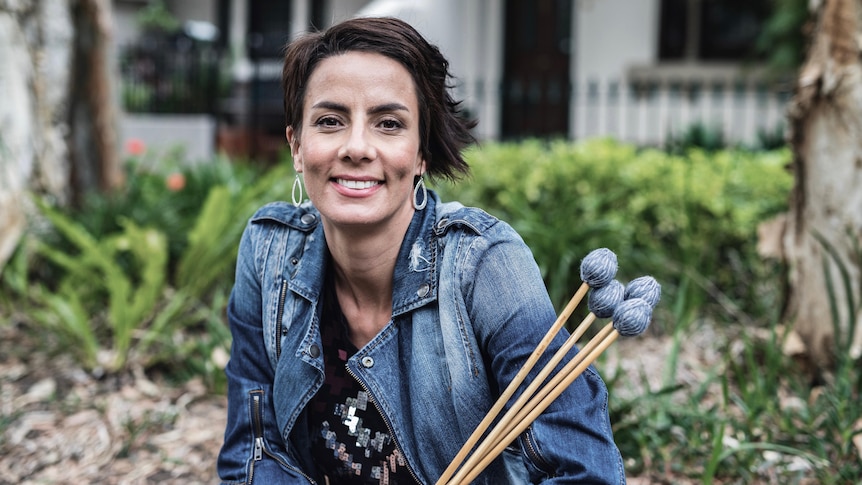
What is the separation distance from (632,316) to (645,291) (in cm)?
8

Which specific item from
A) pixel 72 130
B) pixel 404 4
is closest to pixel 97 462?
pixel 72 130

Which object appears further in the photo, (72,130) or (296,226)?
(72,130)

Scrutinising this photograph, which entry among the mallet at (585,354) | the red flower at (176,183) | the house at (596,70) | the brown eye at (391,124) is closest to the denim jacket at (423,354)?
the mallet at (585,354)

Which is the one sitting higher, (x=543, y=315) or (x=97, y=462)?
(x=543, y=315)

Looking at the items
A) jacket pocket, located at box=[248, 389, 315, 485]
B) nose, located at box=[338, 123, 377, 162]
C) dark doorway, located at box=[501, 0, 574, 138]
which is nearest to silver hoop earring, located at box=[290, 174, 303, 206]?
nose, located at box=[338, 123, 377, 162]

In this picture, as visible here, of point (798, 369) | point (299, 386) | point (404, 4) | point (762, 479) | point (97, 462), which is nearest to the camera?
point (299, 386)

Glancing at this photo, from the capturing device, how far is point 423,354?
1789 mm

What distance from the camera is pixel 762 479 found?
2.65 m

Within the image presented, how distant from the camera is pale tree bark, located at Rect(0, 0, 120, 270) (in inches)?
174

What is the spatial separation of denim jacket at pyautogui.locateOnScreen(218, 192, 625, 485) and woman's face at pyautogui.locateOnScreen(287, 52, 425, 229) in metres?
0.16

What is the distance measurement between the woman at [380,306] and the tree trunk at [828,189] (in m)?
1.82

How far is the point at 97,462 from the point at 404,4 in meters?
4.73

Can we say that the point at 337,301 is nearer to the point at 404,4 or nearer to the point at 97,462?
the point at 97,462

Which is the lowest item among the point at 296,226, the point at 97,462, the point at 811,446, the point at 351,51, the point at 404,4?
the point at 97,462
